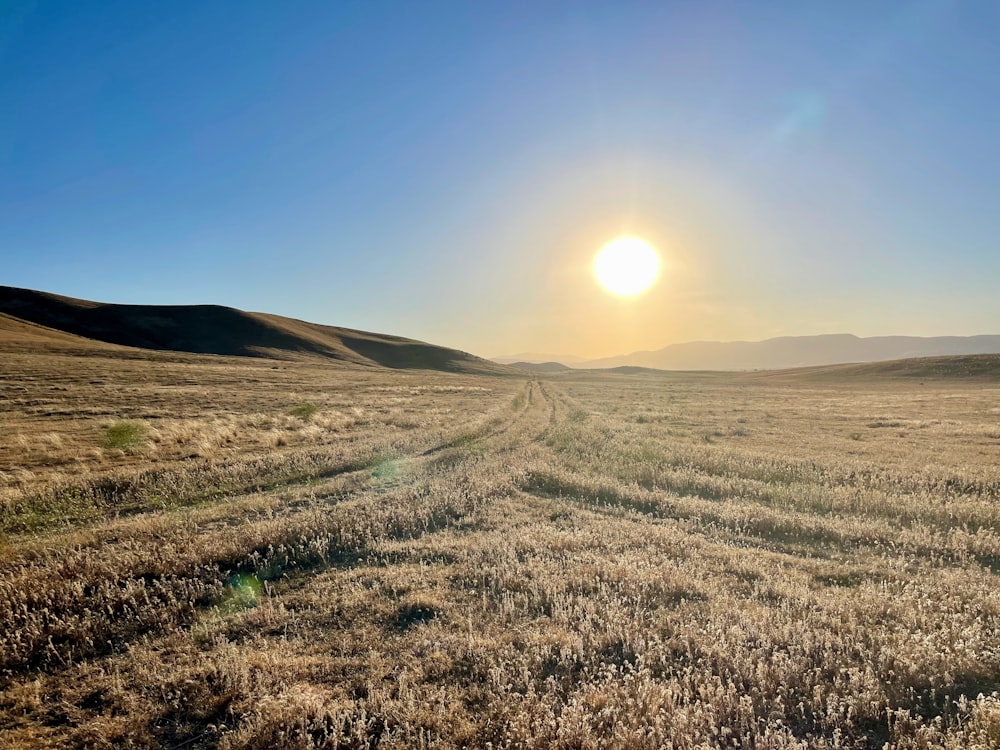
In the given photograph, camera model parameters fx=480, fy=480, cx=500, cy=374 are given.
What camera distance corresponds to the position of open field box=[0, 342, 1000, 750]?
395 centimetres

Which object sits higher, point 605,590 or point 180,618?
point 605,590

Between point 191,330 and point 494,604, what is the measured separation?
13616 cm

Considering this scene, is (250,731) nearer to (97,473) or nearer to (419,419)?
(97,473)

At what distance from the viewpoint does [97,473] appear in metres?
13.2

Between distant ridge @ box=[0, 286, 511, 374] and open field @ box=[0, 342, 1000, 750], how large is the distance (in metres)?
105

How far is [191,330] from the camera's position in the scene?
11825 centimetres

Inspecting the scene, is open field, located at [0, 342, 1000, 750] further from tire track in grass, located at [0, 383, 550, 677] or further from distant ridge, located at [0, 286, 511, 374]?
distant ridge, located at [0, 286, 511, 374]

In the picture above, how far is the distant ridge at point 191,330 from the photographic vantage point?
10656 cm

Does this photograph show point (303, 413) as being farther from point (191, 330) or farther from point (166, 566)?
point (191, 330)

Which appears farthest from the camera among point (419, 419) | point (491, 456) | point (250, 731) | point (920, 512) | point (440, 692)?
point (419, 419)

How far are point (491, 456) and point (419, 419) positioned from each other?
39.5 ft

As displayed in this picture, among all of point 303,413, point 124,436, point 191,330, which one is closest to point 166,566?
point 124,436

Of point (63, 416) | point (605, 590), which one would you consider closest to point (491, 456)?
point (605, 590)

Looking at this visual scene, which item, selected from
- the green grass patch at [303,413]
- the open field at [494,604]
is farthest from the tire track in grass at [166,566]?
the green grass patch at [303,413]
